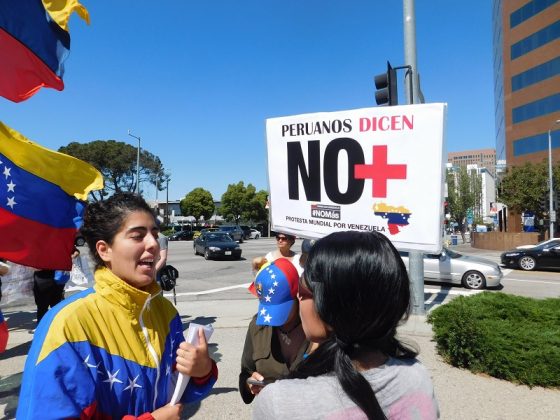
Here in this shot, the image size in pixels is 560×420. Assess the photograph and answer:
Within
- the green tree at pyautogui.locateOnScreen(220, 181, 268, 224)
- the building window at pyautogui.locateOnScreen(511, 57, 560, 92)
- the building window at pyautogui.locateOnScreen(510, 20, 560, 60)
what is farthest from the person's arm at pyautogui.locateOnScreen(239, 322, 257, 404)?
the green tree at pyautogui.locateOnScreen(220, 181, 268, 224)

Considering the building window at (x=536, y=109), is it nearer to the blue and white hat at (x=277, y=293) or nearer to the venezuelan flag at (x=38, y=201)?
the blue and white hat at (x=277, y=293)

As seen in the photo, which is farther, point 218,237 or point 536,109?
point 536,109

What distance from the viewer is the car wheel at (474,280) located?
1276 cm

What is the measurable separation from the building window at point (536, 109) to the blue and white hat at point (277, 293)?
153 feet

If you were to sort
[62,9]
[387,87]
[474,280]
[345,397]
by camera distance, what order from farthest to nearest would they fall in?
[474,280]
[387,87]
[62,9]
[345,397]

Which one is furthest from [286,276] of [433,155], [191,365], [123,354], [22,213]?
[22,213]

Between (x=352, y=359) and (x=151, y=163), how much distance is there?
5929 cm

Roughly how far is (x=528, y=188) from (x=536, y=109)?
14.9m

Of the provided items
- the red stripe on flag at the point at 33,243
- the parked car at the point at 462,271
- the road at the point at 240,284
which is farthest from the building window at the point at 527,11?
the red stripe on flag at the point at 33,243

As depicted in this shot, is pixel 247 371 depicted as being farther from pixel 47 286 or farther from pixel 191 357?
pixel 47 286

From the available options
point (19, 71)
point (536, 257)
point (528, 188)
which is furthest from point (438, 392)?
point (528, 188)

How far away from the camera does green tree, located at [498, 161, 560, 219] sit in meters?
31.4

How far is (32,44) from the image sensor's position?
130 inches

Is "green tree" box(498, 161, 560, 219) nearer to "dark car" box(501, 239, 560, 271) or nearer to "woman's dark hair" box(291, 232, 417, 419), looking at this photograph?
"dark car" box(501, 239, 560, 271)
